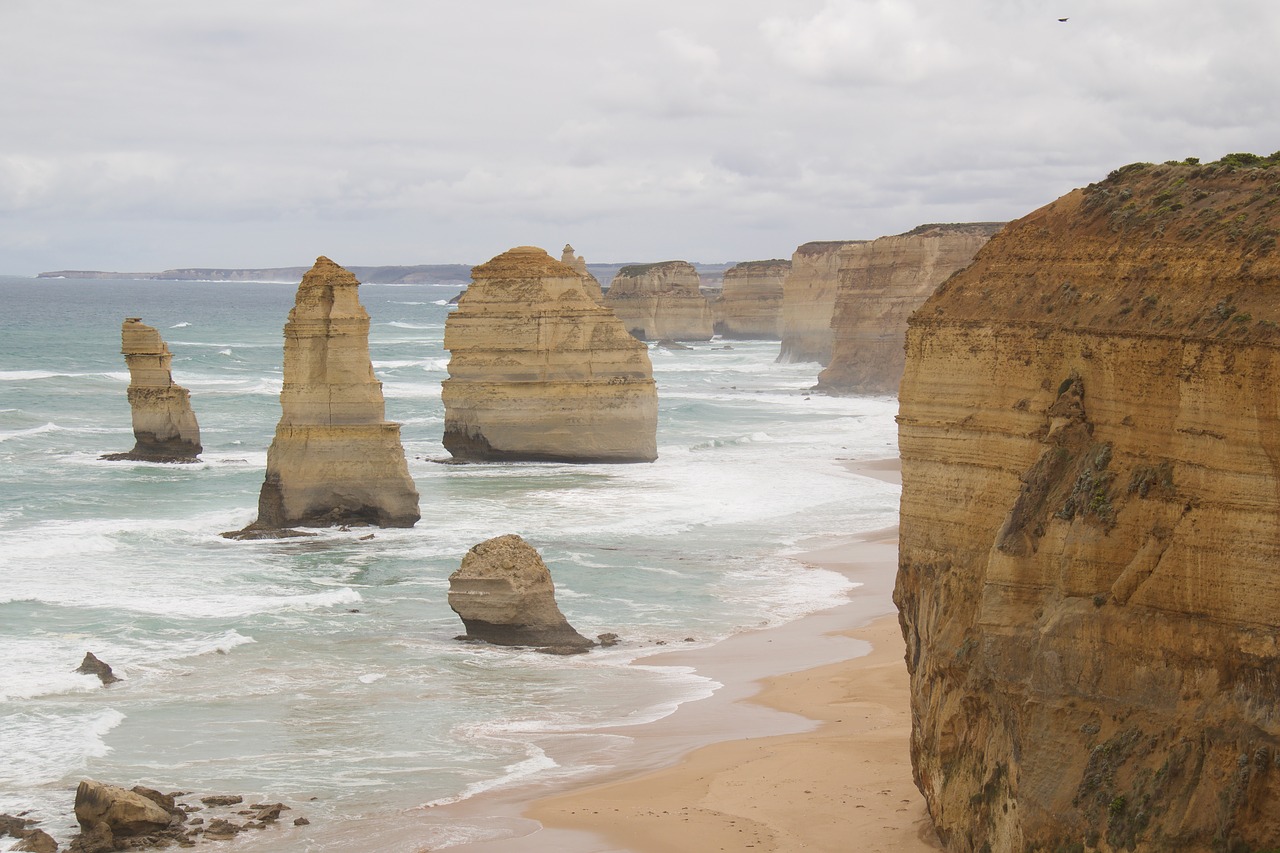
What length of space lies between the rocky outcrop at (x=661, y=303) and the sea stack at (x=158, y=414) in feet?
250

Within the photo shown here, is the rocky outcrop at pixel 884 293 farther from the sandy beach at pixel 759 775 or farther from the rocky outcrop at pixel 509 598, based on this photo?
the sandy beach at pixel 759 775

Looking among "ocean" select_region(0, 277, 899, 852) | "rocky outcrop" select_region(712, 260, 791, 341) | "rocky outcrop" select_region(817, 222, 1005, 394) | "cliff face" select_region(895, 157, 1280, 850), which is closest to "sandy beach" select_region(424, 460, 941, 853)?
"ocean" select_region(0, 277, 899, 852)

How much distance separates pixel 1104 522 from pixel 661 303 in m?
109

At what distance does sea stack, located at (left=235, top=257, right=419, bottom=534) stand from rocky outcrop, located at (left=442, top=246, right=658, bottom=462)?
33.7 feet

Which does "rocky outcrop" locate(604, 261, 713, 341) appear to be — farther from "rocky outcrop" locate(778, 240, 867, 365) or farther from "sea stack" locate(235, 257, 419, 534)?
"sea stack" locate(235, 257, 419, 534)

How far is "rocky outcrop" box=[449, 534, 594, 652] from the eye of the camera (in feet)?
68.7

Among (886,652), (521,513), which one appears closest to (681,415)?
(521,513)

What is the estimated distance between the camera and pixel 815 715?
58.1 feet

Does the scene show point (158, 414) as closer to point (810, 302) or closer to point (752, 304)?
point (810, 302)

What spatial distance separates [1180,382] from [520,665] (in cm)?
1232

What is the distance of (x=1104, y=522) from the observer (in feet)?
32.4

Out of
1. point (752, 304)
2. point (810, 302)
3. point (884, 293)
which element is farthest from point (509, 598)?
point (752, 304)

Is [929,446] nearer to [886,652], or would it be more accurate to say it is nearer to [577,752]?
[577,752]

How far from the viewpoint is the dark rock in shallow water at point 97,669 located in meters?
19.0
